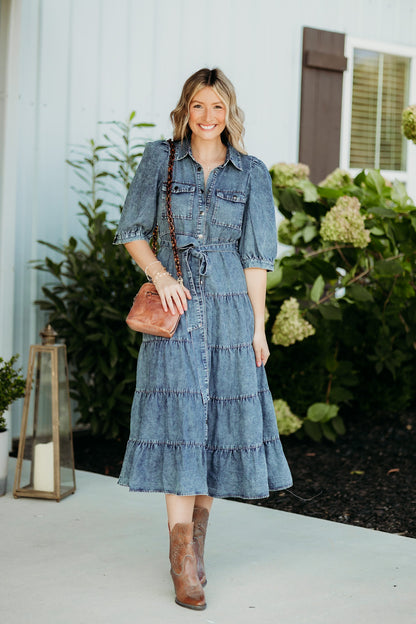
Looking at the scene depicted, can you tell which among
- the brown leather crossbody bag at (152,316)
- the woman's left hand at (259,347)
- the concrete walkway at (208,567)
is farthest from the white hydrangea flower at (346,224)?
the brown leather crossbody bag at (152,316)

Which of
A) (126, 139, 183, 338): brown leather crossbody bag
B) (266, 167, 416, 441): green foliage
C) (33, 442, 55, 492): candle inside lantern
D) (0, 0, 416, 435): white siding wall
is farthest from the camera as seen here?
(0, 0, 416, 435): white siding wall

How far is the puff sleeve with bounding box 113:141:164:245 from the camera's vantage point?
8.94ft

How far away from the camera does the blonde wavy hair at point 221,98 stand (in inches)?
106

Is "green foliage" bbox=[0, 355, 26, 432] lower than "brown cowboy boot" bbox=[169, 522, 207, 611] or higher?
higher

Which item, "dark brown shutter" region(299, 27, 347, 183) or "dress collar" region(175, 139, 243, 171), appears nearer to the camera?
"dress collar" region(175, 139, 243, 171)

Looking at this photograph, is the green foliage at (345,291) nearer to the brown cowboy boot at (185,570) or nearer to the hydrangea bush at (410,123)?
the hydrangea bush at (410,123)

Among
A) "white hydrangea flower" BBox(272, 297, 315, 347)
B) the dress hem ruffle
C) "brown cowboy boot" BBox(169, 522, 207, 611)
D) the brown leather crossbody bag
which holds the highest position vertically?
the brown leather crossbody bag

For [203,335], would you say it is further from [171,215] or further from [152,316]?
[171,215]

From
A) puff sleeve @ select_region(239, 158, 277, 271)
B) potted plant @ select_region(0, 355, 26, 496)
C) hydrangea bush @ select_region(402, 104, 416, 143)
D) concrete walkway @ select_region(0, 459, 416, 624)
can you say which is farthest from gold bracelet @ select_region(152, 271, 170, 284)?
hydrangea bush @ select_region(402, 104, 416, 143)

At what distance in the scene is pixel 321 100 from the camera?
607 centimetres

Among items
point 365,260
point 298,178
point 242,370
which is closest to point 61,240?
point 298,178

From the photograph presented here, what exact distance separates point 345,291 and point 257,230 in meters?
2.07

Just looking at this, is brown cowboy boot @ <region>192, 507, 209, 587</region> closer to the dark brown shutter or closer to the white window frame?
the dark brown shutter

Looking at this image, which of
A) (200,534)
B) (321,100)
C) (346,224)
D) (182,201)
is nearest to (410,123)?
(346,224)
